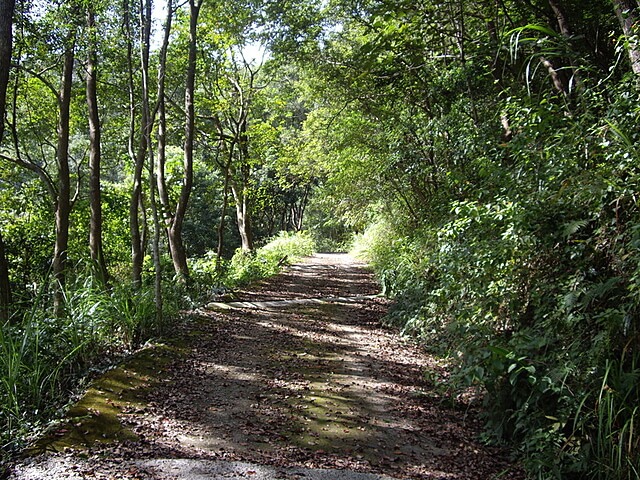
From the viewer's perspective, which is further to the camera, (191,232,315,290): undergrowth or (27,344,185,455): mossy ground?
(191,232,315,290): undergrowth

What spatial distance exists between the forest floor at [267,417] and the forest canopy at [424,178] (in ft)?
1.20

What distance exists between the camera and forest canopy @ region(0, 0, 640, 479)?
3.16 metres

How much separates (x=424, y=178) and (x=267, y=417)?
8.41 meters

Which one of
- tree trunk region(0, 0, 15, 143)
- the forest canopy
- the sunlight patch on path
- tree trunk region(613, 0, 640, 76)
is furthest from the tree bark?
tree trunk region(613, 0, 640, 76)

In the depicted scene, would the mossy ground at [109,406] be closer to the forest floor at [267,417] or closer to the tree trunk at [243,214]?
the forest floor at [267,417]

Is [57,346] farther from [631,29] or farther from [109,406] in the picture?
[631,29]

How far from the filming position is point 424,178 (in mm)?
11375

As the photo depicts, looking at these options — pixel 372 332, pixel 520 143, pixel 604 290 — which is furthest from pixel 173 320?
pixel 604 290

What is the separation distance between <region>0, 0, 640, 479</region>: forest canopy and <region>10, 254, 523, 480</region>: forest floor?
36cm

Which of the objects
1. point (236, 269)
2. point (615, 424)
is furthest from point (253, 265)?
point (615, 424)

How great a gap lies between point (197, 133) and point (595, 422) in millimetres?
13519

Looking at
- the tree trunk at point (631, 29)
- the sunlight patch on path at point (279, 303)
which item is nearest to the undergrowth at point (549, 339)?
the tree trunk at point (631, 29)

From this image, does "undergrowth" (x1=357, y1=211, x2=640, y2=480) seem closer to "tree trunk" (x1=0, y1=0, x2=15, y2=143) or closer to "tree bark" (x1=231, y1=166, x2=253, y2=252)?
"tree trunk" (x1=0, y1=0, x2=15, y2=143)

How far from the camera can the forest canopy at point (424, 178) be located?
124 inches
